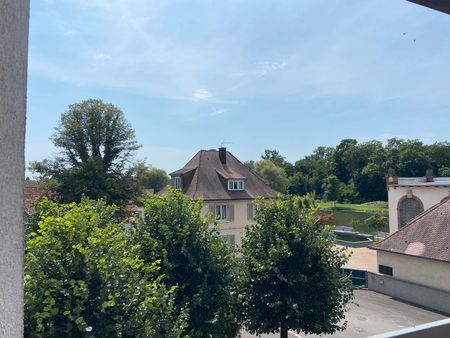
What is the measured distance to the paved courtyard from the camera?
28.5 feet

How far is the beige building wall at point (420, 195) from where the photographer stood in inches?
691

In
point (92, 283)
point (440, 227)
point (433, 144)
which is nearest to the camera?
point (92, 283)

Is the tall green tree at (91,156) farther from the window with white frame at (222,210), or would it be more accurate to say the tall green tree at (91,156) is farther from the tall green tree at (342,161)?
the tall green tree at (342,161)

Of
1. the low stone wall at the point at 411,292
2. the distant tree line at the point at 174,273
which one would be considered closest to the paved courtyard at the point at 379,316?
the low stone wall at the point at 411,292

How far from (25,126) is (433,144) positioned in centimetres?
4017

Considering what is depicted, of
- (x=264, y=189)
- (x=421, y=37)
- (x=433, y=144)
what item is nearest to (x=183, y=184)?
(x=264, y=189)

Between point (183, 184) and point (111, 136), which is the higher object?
point (111, 136)

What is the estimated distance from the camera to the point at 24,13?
0.58 m

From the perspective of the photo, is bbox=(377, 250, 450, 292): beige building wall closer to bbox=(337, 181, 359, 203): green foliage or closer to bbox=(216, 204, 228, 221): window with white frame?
bbox=(216, 204, 228, 221): window with white frame

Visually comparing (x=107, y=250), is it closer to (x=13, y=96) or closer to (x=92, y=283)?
(x=92, y=283)

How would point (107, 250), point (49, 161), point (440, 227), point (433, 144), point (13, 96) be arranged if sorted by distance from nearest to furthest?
point (13, 96), point (107, 250), point (440, 227), point (49, 161), point (433, 144)

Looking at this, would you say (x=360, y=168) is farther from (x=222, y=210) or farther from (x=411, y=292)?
(x=411, y=292)

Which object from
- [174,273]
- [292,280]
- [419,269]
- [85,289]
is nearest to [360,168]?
[419,269]

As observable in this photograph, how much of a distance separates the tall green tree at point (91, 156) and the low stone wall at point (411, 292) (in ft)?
37.6
